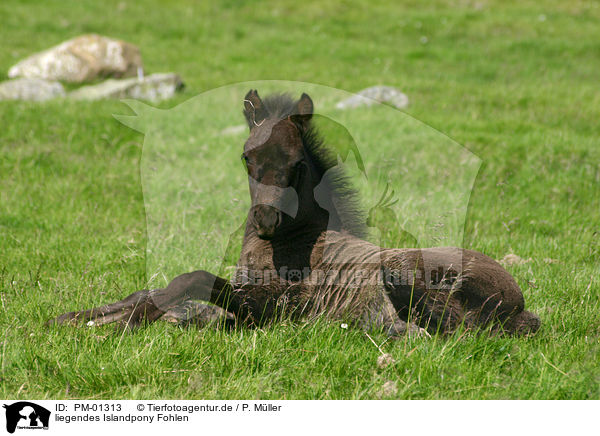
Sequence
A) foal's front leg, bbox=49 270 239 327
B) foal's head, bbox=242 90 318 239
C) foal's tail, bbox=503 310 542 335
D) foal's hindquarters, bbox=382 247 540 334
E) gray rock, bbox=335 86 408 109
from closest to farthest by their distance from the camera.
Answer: foal's head, bbox=242 90 318 239 < foal's front leg, bbox=49 270 239 327 < foal's hindquarters, bbox=382 247 540 334 < foal's tail, bbox=503 310 542 335 < gray rock, bbox=335 86 408 109

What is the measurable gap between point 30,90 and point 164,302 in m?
11.2

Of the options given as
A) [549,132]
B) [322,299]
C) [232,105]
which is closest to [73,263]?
[322,299]

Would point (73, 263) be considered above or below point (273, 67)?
below

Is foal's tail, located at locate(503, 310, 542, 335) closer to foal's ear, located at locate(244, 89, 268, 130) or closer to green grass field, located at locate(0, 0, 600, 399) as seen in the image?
green grass field, located at locate(0, 0, 600, 399)

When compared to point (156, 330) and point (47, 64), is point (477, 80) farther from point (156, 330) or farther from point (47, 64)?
point (156, 330)

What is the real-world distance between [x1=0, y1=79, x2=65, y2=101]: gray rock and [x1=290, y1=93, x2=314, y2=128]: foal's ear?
10.9m

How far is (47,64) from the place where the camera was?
15.1m

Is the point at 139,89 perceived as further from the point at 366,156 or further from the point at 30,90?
the point at 366,156

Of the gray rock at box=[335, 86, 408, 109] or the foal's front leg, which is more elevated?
the gray rock at box=[335, 86, 408, 109]

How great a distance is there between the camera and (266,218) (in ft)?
12.0

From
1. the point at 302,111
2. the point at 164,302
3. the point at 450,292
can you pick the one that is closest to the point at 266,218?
the point at 302,111

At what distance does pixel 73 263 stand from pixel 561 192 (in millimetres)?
6772

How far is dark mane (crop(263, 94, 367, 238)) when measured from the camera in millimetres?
4004
